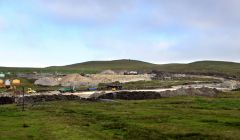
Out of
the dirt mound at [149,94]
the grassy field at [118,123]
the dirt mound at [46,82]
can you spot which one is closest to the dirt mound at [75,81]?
the dirt mound at [46,82]

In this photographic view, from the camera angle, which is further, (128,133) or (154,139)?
(128,133)

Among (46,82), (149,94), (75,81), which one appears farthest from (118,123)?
(46,82)

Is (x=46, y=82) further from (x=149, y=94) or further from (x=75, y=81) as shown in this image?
(x=149, y=94)

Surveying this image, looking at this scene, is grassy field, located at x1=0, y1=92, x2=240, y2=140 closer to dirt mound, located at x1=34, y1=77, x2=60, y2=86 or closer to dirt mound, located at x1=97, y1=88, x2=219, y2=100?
dirt mound, located at x1=97, y1=88, x2=219, y2=100

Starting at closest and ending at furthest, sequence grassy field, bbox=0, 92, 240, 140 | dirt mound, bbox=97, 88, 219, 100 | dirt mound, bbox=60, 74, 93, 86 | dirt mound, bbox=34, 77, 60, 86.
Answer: grassy field, bbox=0, 92, 240, 140 < dirt mound, bbox=97, 88, 219, 100 < dirt mound, bbox=60, 74, 93, 86 < dirt mound, bbox=34, 77, 60, 86

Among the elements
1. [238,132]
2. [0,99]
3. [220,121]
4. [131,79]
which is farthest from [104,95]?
[131,79]

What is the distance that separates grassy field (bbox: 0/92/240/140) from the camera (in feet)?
160

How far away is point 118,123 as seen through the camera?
5862 cm

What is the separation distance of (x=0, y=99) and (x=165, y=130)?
171ft

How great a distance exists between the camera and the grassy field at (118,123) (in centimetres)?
4888

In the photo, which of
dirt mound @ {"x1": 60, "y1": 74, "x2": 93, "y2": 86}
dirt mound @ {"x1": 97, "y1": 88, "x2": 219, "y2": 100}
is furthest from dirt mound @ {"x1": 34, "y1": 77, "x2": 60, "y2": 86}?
dirt mound @ {"x1": 97, "y1": 88, "x2": 219, "y2": 100}

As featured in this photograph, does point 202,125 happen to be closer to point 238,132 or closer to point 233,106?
point 238,132

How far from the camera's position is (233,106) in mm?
80438

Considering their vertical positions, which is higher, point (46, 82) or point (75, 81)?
point (75, 81)
